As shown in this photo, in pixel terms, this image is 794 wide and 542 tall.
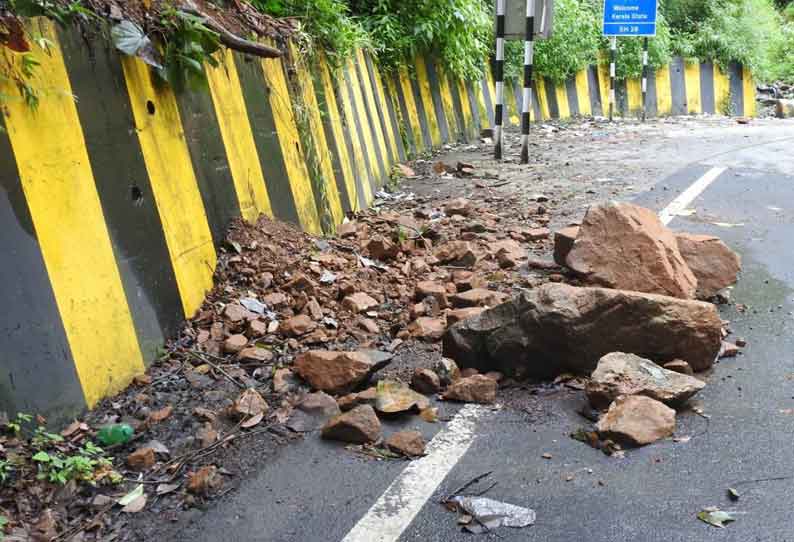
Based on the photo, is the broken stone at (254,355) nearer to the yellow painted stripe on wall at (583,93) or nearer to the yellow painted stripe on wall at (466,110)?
the yellow painted stripe on wall at (466,110)

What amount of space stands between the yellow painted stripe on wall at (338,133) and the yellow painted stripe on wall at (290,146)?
818 millimetres

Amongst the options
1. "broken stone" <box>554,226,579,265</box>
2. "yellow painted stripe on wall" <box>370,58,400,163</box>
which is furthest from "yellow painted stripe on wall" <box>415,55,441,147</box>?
"broken stone" <box>554,226,579,265</box>

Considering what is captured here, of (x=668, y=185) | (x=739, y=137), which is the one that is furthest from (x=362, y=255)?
(x=739, y=137)

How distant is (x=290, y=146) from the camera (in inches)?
213

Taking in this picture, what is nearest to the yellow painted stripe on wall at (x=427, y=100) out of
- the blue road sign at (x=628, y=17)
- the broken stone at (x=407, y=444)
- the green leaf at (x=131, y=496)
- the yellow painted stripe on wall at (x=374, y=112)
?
the yellow painted stripe on wall at (x=374, y=112)

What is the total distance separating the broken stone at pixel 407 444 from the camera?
2.89m

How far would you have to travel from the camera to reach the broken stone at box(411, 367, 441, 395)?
3438 mm

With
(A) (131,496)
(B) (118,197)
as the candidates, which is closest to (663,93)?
(B) (118,197)

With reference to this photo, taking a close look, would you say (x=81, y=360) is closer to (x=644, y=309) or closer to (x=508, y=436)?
(x=508, y=436)

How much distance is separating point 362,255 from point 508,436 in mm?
2384

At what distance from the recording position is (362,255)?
5.21 metres

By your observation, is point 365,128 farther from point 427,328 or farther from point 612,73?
point 612,73

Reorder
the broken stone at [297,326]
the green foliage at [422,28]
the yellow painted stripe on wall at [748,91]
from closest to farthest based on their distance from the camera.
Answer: the broken stone at [297,326] → the green foliage at [422,28] → the yellow painted stripe on wall at [748,91]

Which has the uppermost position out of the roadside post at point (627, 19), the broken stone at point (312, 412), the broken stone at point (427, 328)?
the roadside post at point (627, 19)
